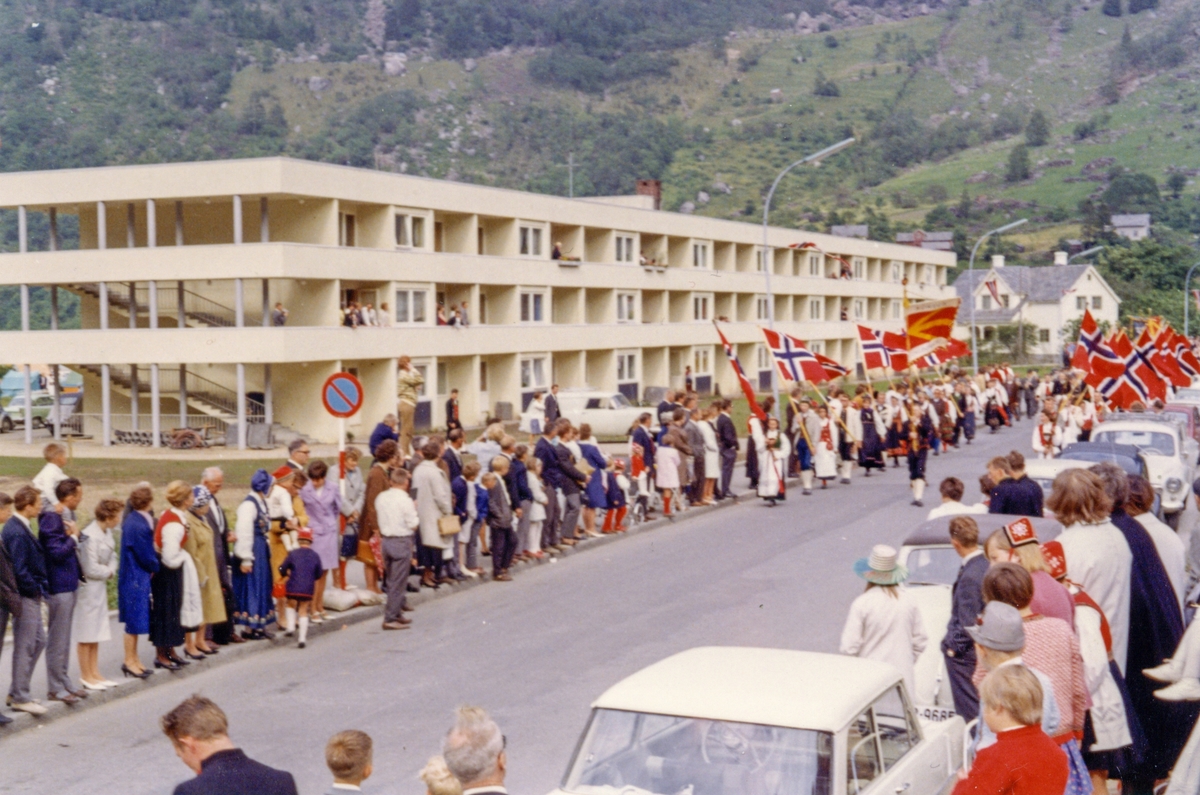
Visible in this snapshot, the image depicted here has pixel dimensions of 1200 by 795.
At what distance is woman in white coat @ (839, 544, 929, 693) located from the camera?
28.2ft

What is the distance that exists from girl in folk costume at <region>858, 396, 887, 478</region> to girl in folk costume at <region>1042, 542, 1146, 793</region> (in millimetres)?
23064

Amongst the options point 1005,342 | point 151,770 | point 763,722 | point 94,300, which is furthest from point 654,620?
point 1005,342

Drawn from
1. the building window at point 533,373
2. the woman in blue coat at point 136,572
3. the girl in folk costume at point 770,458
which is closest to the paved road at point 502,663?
the woman in blue coat at point 136,572

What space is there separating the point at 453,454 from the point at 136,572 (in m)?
5.80

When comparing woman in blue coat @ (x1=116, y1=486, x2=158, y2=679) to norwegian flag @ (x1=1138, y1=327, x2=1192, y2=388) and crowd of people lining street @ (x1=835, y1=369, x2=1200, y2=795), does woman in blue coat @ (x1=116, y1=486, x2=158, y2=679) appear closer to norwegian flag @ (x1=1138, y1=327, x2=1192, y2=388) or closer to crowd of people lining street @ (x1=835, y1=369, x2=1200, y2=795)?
crowd of people lining street @ (x1=835, y1=369, x2=1200, y2=795)

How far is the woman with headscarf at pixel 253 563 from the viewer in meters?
12.8

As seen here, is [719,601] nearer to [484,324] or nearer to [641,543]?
[641,543]

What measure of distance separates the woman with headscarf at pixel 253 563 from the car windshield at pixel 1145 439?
14982 mm

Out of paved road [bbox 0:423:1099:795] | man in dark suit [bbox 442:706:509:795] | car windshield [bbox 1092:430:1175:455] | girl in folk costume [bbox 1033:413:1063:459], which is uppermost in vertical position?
man in dark suit [bbox 442:706:509:795]

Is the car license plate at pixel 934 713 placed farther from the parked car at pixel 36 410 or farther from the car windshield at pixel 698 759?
the parked car at pixel 36 410

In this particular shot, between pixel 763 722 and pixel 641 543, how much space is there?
575 inches

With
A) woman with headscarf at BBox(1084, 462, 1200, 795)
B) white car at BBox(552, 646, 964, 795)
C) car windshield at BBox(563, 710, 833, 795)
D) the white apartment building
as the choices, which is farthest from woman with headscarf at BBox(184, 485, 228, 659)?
the white apartment building

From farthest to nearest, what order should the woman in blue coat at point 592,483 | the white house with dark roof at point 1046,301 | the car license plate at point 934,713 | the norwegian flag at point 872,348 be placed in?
the white house with dark roof at point 1046,301, the norwegian flag at point 872,348, the woman in blue coat at point 592,483, the car license plate at point 934,713

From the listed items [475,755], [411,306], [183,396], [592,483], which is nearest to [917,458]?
[592,483]
